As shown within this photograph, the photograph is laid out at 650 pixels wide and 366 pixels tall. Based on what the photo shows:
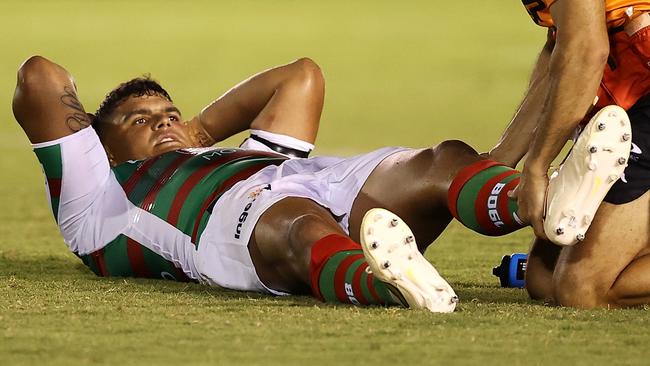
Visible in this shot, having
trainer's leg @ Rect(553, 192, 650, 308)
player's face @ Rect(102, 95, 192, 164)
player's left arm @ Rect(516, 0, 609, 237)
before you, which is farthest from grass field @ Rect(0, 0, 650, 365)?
player's face @ Rect(102, 95, 192, 164)

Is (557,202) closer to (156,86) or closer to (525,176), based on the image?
(525,176)

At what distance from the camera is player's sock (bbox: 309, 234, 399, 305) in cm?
272

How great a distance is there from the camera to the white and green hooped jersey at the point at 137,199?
334 centimetres

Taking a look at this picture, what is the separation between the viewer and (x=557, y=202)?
2619 millimetres

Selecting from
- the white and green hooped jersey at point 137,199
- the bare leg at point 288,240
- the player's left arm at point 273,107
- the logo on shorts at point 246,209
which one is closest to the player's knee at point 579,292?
the bare leg at point 288,240

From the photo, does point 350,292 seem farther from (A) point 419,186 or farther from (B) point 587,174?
(B) point 587,174

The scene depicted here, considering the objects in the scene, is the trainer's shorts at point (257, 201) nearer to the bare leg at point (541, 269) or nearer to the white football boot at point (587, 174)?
the bare leg at point (541, 269)

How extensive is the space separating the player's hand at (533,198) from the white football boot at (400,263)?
0.77 ft

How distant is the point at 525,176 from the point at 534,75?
850 millimetres

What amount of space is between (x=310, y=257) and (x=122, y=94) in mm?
1258

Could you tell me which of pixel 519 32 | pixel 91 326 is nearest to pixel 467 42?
pixel 519 32

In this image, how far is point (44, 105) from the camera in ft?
11.5

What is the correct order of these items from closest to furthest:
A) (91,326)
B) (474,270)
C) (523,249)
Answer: (91,326) < (474,270) < (523,249)

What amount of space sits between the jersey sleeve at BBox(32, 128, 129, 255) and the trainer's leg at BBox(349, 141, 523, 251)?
0.72 metres
